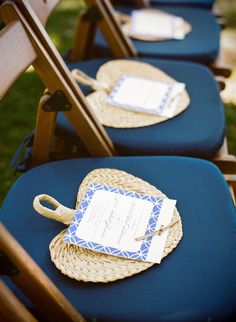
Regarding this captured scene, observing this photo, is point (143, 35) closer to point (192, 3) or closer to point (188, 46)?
point (188, 46)

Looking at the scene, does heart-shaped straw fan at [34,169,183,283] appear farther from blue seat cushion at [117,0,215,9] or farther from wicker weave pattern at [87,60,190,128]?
blue seat cushion at [117,0,215,9]

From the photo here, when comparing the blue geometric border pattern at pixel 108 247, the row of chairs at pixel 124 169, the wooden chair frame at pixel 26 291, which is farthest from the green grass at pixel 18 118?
the wooden chair frame at pixel 26 291

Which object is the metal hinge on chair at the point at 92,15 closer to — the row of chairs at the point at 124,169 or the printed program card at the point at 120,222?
the row of chairs at the point at 124,169

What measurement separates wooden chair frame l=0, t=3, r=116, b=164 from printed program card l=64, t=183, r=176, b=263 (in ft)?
0.57

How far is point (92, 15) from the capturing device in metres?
1.73

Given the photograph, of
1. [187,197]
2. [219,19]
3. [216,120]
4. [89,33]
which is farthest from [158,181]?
[219,19]

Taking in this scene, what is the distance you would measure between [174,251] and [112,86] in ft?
2.41

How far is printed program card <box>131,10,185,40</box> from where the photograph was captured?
1.92 m

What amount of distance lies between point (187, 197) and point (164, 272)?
0.23 meters

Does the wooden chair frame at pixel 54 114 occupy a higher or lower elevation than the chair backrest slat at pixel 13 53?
lower

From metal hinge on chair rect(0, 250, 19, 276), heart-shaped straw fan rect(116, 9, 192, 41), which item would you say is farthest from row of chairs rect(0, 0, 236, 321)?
heart-shaped straw fan rect(116, 9, 192, 41)

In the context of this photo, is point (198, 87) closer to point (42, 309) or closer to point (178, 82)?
point (178, 82)

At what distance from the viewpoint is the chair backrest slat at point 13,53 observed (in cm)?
105

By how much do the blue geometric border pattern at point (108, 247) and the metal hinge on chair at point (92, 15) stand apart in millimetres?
798
